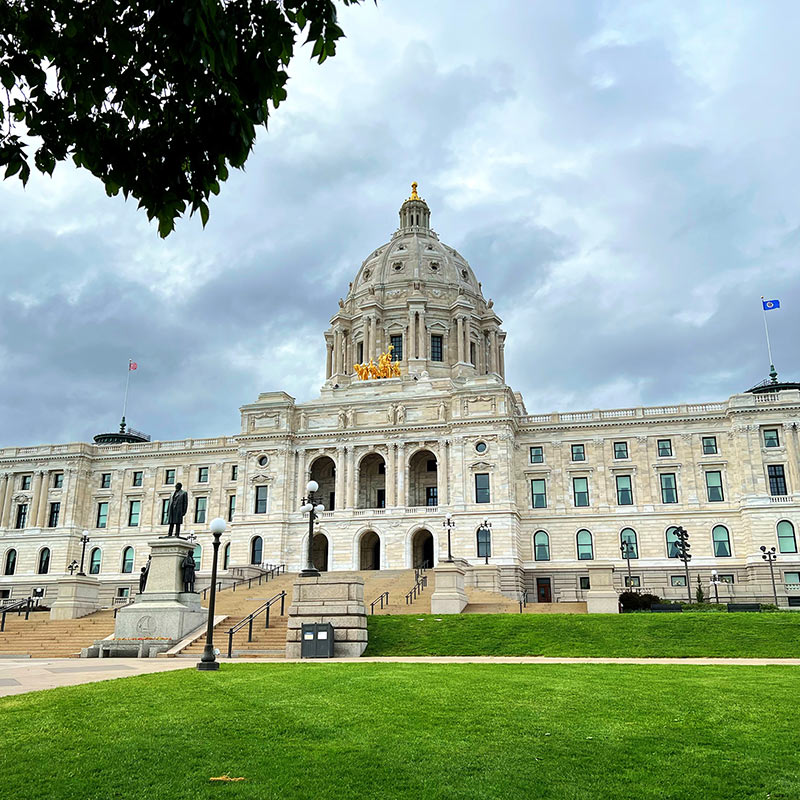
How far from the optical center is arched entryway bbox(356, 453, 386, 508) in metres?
70.5

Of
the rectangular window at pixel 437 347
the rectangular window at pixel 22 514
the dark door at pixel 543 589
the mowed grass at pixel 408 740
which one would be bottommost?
the mowed grass at pixel 408 740

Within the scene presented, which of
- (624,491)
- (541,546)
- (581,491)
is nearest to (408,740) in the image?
(541,546)

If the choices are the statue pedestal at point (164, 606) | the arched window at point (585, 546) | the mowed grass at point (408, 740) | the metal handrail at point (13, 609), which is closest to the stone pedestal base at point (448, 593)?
the statue pedestal at point (164, 606)

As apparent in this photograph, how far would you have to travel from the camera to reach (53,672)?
21.1 m

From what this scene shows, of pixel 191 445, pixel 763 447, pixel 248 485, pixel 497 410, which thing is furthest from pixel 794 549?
pixel 191 445

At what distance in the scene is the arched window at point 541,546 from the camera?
6431cm

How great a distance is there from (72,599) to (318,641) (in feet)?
70.3

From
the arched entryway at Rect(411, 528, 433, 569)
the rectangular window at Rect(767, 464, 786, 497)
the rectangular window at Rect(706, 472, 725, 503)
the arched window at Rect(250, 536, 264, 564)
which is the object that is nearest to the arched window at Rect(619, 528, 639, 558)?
the rectangular window at Rect(706, 472, 725, 503)

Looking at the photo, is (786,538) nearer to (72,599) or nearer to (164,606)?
(164,606)

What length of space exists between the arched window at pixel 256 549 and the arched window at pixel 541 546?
23.0m

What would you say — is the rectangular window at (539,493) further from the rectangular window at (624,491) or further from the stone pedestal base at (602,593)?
the stone pedestal base at (602,593)

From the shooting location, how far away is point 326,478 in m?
71.8

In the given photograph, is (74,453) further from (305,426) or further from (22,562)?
(305,426)

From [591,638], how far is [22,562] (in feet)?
208
